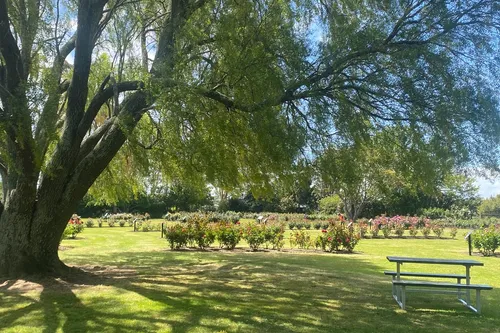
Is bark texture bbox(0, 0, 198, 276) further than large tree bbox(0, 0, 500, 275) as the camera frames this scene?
Yes

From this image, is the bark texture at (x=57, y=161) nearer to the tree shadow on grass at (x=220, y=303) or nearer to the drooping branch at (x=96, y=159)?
the drooping branch at (x=96, y=159)

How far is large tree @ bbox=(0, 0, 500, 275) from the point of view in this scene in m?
6.12

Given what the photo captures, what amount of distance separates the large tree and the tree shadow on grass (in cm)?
175

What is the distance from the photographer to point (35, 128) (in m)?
7.25

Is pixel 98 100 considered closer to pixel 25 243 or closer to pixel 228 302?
pixel 25 243

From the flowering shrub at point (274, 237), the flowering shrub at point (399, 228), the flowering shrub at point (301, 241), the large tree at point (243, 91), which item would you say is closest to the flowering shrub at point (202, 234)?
the flowering shrub at point (274, 237)

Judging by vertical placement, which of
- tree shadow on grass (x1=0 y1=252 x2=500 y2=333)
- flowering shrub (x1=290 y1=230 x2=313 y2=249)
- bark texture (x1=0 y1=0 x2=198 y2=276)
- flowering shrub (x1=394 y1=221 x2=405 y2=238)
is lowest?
tree shadow on grass (x1=0 y1=252 x2=500 y2=333)

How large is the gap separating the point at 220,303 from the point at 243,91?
11.4 feet

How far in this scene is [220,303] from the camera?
6.89 metres

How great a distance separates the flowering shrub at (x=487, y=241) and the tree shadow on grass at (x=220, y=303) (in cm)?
743

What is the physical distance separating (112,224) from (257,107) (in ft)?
92.9

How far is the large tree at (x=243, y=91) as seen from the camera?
6121mm

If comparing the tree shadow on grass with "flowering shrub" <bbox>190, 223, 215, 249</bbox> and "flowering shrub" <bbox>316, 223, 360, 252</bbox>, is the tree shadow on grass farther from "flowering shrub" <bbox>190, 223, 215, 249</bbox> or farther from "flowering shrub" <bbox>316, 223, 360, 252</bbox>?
"flowering shrub" <bbox>316, 223, 360, 252</bbox>

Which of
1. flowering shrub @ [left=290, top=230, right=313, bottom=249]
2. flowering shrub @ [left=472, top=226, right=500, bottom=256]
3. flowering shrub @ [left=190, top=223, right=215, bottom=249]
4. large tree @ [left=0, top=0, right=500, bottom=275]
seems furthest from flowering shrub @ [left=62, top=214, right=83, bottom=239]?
flowering shrub @ [left=472, top=226, right=500, bottom=256]
